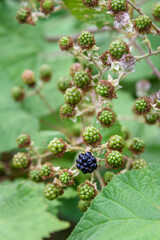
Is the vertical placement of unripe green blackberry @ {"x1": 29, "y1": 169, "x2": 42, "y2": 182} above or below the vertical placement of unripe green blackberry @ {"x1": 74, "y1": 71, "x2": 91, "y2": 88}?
below

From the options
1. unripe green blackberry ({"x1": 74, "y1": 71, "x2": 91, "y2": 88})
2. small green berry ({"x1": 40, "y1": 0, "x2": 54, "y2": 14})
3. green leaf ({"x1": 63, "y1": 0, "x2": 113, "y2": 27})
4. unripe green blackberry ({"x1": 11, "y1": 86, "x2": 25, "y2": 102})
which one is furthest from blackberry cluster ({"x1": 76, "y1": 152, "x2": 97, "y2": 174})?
unripe green blackberry ({"x1": 11, "y1": 86, "x2": 25, "y2": 102})

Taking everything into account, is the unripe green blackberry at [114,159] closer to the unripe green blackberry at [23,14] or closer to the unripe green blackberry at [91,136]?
the unripe green blackberry at [91,136]

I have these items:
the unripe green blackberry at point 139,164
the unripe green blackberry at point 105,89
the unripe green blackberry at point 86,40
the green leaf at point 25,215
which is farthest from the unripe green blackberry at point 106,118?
the green leaf at point 25,215

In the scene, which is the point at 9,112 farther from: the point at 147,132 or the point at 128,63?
the point at 128,63

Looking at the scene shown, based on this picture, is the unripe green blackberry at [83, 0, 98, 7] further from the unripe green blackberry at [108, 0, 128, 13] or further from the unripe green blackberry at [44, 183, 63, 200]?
the unripe green blackberry at [44, 183, 63, 200]

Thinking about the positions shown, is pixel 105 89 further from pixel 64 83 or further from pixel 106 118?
pixel 64 83

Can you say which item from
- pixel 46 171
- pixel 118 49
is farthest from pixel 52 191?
pixel 118 49

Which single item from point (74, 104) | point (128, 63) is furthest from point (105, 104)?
point (128, 63)
